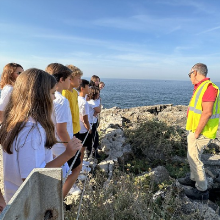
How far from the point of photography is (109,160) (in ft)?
16.3

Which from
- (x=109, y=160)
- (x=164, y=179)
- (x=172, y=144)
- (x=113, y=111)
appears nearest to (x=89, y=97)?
(x=109, y=160)

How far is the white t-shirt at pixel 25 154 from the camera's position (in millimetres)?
1517

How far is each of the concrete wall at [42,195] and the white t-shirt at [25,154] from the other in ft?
1.41

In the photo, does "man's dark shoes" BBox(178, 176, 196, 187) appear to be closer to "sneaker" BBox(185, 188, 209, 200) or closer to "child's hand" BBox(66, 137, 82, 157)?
"sneaker" BBox(185, 188, 209, 200)

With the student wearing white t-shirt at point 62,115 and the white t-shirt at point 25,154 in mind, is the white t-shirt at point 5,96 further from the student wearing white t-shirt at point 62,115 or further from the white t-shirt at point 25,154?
the white t-shirt at point 25,154

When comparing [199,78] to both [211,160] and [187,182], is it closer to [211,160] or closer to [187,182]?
[187,182]

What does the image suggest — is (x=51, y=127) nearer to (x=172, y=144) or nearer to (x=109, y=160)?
(x=109, y=160)

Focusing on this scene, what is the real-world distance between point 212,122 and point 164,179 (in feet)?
5.44

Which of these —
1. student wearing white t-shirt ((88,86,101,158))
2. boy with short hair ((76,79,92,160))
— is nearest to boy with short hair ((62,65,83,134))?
boy with short hair ((76,79,92,160))

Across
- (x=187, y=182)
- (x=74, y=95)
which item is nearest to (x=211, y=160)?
(x=187, y=182)

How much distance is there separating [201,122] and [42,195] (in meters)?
3.36

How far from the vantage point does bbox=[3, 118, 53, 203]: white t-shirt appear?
4.98ft

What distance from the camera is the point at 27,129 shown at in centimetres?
158

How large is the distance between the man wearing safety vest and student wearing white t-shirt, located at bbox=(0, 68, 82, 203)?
116 inches
